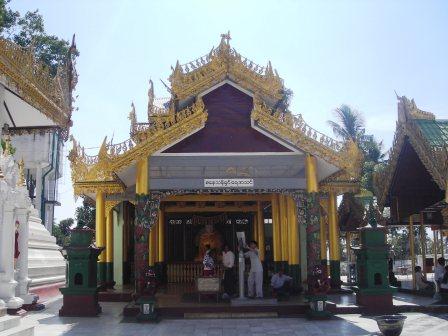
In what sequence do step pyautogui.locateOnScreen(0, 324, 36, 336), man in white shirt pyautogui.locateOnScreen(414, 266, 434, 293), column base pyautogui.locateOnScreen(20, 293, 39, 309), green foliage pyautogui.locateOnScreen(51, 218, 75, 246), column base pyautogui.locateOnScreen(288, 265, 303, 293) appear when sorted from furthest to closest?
green foliage pyautogui.locateOnScreen(51, 218, 75, 246), column base pyautogui.locateOnScreen(288, 265, 303, 293), man in white shirt pyautogui.locateOnScreen(414, 266, 434, 293), column base pyautogui.locateOnScreen(20, 293, 39, 309), step pyautogui.locateOnScreen(0, 324, 36, 336)

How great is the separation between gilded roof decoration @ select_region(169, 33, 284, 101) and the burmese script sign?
2.31 metres

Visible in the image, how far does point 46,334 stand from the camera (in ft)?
32.4

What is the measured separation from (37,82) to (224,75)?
6256 mm

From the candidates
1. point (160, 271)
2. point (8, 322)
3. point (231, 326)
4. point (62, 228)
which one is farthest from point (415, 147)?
point (62, 228)

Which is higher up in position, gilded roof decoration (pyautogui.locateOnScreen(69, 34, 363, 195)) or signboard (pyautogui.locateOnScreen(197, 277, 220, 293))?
gilded roof decoration (pyautogui.locateOnScreen(69, 34, 363, 195))

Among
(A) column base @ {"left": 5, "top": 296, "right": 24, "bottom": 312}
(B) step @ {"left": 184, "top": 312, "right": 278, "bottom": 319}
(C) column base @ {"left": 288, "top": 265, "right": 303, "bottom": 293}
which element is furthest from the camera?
(C) column base @ {"left": 288, "top": 265, "right": 303, "bottom": 293}

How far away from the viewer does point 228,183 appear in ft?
40.9

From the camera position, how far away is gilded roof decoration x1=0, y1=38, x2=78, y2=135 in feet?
23.0

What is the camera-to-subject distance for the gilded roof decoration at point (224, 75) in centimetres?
1321

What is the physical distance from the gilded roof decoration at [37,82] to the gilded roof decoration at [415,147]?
8567mm

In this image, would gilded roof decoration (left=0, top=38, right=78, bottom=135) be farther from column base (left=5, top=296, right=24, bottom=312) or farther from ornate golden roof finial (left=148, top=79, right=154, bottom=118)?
ornate golden roof finial (left=148, top=79, right=154, bottom=118)

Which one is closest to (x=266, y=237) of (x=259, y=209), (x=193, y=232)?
(x=259, y=209)

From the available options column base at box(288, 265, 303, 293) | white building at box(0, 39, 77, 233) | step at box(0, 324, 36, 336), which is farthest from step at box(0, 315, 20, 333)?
column base at box(288, 265, 303, 293)

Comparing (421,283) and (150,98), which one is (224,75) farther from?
(421,283)
